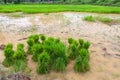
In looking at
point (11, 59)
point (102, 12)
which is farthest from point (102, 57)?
point (102, 12)

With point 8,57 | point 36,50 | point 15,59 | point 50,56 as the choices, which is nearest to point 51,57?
point 50,56

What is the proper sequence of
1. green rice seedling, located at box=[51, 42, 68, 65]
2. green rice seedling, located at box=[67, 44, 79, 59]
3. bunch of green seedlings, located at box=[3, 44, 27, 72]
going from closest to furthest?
green rice seedling, located at box=[51, 42, 68, 65]
bunch of green seedlings, located at box=[3, 44, 27, 72]
green rice seedling, located at box=[67, 44, 79, 59]

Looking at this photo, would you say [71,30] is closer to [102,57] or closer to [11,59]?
[102,57]

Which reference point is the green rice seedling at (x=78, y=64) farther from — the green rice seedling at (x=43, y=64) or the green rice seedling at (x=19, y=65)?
the green rice seedling at (x=19, y=65)

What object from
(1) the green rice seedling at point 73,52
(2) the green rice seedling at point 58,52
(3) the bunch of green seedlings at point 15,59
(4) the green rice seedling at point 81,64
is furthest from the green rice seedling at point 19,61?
(4) the green rice seedling at point 81,64

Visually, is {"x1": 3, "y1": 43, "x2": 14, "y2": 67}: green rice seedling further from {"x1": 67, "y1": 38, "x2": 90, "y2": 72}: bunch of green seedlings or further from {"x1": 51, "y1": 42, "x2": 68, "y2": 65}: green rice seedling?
{"x1": 67, "y1": 38, "x2": 90, "y2": 72}: bunch of green seedlings

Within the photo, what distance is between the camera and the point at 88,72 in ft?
17.1

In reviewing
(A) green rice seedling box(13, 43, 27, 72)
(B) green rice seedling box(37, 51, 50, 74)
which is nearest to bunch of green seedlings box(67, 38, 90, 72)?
(B) green rice seedling box(37, 51, 50, 74)

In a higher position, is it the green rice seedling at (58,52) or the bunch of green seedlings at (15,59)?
the green rice seedling at (58,52)

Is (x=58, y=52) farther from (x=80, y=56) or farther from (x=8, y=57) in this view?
(x=8, y=57)

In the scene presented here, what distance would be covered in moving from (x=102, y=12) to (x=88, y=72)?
507 inches

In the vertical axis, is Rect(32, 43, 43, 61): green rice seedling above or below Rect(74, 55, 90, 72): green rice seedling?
above

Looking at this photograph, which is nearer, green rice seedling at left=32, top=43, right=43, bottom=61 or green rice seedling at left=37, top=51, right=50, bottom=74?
green rice seedling at left=37, top=51, right=50, bottom=74

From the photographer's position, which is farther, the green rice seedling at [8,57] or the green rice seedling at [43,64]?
the green rice seedling at [8,57]
